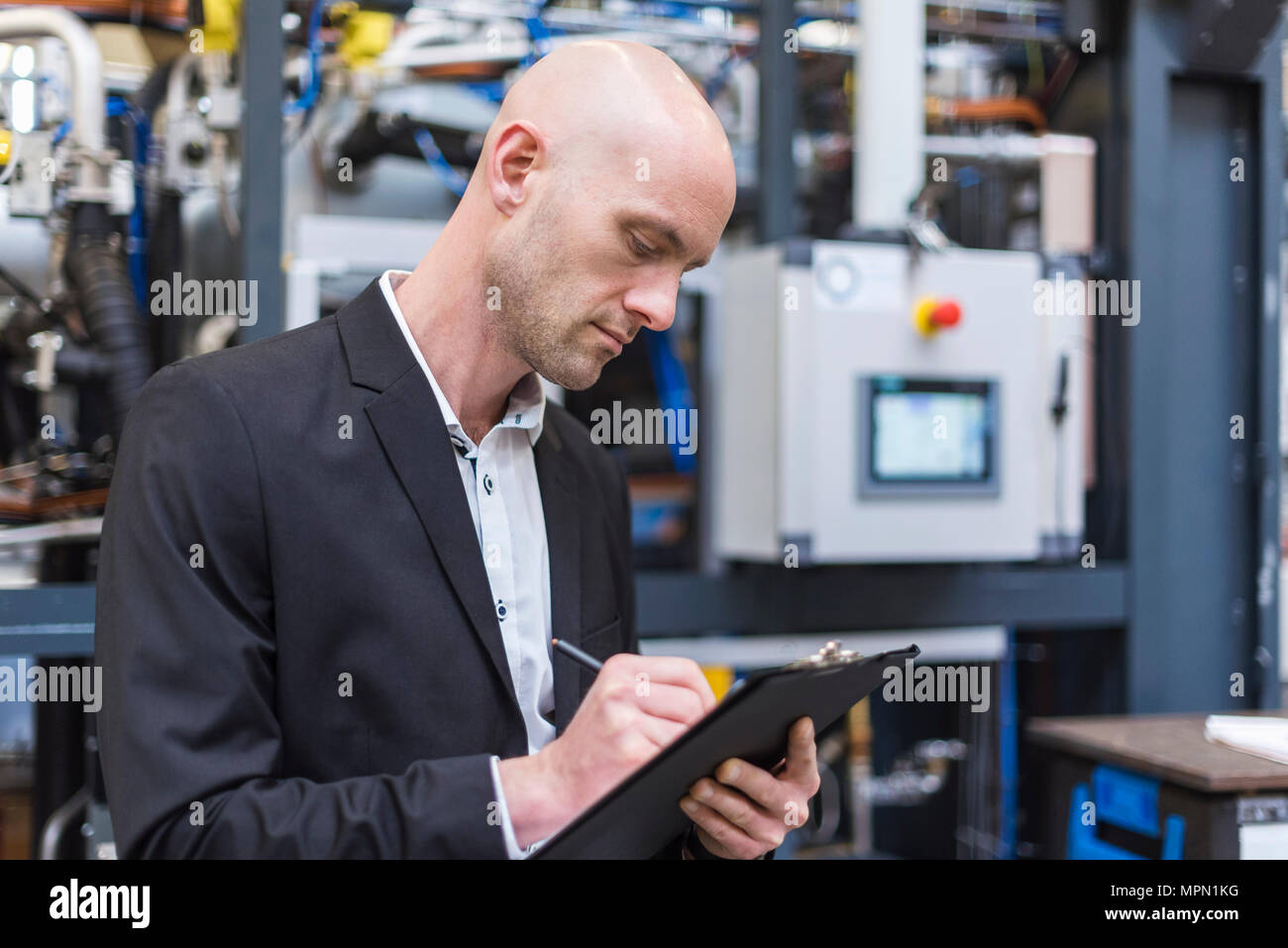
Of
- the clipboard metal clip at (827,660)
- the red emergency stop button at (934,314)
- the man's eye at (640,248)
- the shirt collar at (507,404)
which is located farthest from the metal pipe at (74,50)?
the clipboard metal clip at (827,660)

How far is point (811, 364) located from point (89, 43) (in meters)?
1.25

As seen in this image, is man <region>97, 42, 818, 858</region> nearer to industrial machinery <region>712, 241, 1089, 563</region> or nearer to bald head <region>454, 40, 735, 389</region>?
bald head <region>454, 40, 735, 389</region>

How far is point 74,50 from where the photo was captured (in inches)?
64.8

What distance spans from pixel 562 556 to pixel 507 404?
161 mm

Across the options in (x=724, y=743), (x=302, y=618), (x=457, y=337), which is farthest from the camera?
(x=457, y=337)

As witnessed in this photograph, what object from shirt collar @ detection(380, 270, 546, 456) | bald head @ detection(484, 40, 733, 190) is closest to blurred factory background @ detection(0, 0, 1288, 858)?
shirt collar @ detection(380, 270, 546, 456)

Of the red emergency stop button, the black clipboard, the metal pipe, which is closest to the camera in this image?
the black clipboard

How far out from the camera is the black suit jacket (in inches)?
30.6

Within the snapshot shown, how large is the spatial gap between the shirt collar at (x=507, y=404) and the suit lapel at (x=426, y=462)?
0.01 metres

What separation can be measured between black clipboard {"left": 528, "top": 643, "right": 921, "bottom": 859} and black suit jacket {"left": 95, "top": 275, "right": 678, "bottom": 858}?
10cm

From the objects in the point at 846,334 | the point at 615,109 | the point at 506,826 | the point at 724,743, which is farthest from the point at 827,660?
the point at 846,334

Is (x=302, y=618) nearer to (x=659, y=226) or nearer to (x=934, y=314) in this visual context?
(x=659, y=226)

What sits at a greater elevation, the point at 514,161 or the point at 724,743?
the point at 514,161
